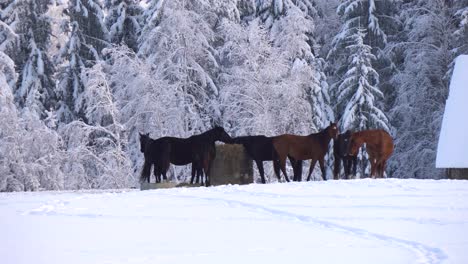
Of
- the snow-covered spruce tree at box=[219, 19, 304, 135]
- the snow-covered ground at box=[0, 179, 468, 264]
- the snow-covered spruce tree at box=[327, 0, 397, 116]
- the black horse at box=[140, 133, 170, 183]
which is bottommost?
the snow-covered ground at box=[0, 179, 468, 264]

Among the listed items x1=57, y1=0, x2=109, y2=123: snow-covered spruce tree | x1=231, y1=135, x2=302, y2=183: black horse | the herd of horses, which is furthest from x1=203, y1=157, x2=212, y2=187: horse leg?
x1=57, y1=0, x2=109, y2=123: snow-covered spruce tree

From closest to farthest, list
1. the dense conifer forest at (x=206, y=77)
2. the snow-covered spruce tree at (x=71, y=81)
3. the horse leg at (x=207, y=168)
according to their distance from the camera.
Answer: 1. the horse leg at (x=207, y=168)
2. the dense conifer forest at (x=206, y=77)
3. the snow-covered spruce tree at (x=71, y=81)

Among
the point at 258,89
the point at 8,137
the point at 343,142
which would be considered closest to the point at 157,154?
the point at 343,142

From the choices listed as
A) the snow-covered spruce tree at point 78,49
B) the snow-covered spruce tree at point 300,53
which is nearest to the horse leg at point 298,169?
the snow-covered spruce tree at point 300,53

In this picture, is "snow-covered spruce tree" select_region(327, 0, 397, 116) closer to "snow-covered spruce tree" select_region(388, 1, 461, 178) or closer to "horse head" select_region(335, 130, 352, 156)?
"snow-covered spruce tree" select_region(388, 1, 461, 178)

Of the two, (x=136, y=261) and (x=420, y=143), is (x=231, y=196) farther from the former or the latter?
(x=420, y=143)

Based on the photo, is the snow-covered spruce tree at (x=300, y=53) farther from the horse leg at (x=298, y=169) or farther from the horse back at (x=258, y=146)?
the horse back at (x=258, y=146)

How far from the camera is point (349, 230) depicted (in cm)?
948

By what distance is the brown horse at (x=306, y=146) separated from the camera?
19562 millimetres

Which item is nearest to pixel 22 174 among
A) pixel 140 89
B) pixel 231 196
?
pixel 140 89

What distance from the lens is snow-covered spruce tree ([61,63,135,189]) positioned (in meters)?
30.0

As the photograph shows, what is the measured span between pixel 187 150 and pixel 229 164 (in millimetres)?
1543

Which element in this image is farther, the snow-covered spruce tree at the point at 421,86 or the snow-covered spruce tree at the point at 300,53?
the snow-covered spruce tree at the point at 421,86

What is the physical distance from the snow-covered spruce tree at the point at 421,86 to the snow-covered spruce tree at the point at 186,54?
10.4m
